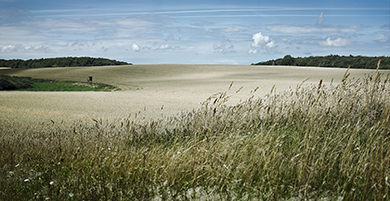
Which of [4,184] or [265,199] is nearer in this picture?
[265,199]

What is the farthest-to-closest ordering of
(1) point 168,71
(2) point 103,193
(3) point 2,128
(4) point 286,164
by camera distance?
(1) point 168,71
(3) point 2,128
(4) point 286,164
(2) point 103,193

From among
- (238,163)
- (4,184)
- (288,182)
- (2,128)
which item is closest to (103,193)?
(4,184)

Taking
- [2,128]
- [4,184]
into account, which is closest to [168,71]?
[2,128]

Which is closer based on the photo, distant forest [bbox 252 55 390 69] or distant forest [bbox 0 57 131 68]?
distant forest [bbox 252 55 390 69]

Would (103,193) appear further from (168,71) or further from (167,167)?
(168,71)

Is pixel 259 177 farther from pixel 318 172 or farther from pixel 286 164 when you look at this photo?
pixel 318 172

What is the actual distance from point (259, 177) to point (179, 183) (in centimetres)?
90

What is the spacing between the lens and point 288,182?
10.7 feet

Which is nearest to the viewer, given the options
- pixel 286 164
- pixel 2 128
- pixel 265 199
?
pixel 265 199

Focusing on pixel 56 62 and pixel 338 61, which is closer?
pixel 338 61

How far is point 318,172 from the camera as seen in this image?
3.22m

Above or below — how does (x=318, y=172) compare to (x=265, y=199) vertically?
above

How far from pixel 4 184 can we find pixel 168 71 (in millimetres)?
30138

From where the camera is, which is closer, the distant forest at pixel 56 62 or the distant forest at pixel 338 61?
the distant forest at pixel 338 61
